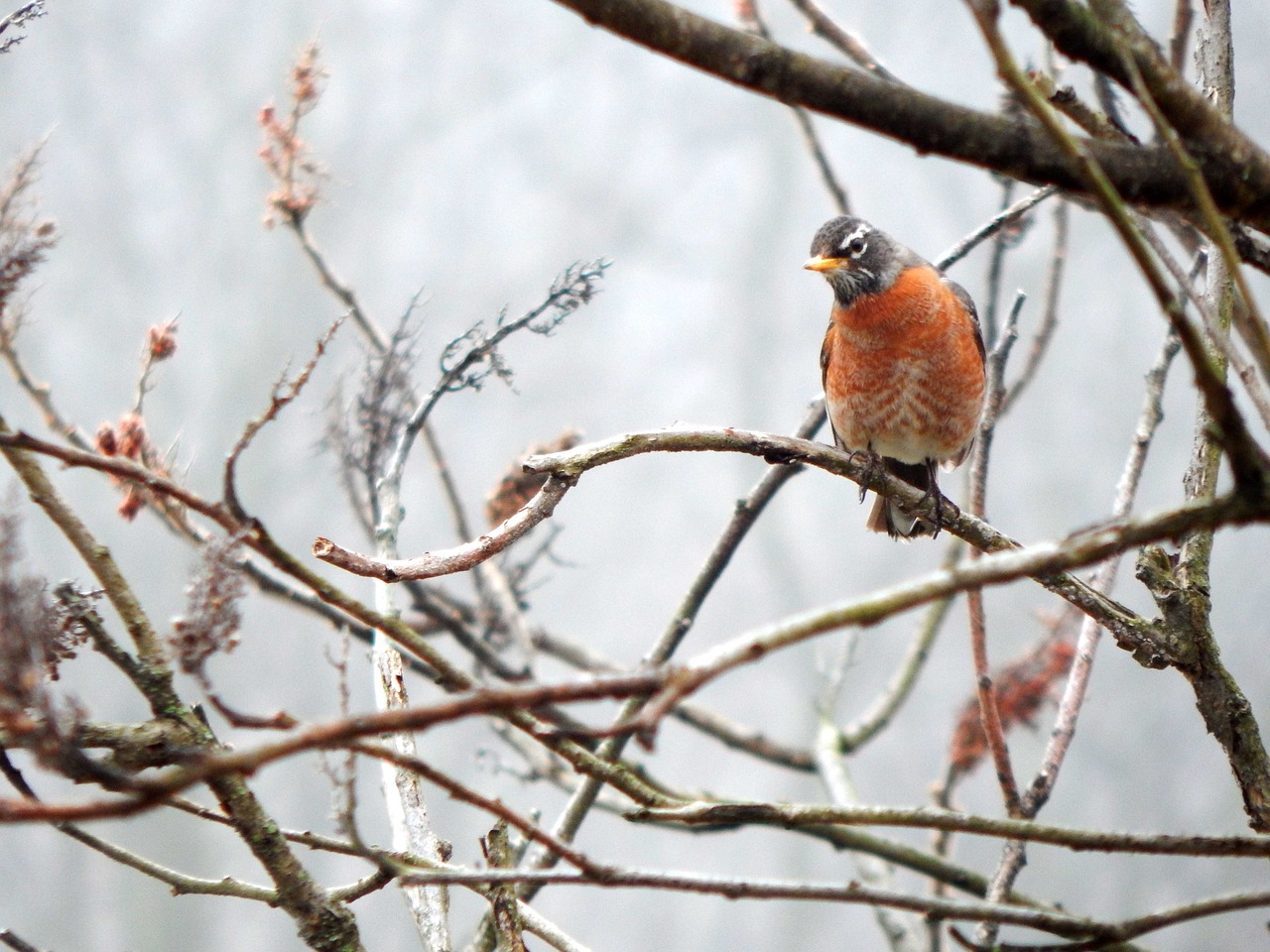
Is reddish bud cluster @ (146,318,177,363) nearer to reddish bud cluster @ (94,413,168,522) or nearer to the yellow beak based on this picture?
reddish bud cluster @ (94,413,168,522)

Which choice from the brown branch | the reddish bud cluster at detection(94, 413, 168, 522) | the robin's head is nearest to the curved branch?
the brown branch

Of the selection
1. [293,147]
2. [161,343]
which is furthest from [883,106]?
[293,147]

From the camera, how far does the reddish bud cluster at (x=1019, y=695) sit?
3297 millimetres

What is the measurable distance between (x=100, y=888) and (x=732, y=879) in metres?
4.60

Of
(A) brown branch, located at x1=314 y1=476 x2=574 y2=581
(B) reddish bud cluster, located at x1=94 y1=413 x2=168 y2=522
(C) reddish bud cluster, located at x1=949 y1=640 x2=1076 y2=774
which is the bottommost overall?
(A) brown branch, located at x1=314 y1=476 x2=574 y2=581

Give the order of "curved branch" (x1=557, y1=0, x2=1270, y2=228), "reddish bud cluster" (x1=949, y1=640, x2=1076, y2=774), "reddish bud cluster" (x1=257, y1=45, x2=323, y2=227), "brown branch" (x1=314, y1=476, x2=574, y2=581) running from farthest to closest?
"reddish bud cluster" (x1=949, y1=640, x2=1076, y2=774) → "reddish bud cluster" (x1=257, y1=45, x2=323, y2=227) → "brown branch" (x1=314, y1=476, x2=574, y2=581) → "curved branch" (x1=557, y1=0, x2=1270, y2=228)

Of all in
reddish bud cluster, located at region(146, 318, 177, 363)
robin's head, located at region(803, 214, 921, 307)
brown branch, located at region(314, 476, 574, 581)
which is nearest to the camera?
brown branch, located at region(314, 476, 574, 581)

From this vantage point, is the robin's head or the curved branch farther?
the robin's head

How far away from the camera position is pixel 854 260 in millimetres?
2988

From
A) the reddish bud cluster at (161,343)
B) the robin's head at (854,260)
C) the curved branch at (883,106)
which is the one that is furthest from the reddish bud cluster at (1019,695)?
the curved branch at (883,106)

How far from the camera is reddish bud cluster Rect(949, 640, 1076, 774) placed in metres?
3.30

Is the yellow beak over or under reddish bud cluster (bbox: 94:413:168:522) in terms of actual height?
over

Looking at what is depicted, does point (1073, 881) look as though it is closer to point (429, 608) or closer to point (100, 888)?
point (429, 608)

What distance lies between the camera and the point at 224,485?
2.80 ft
